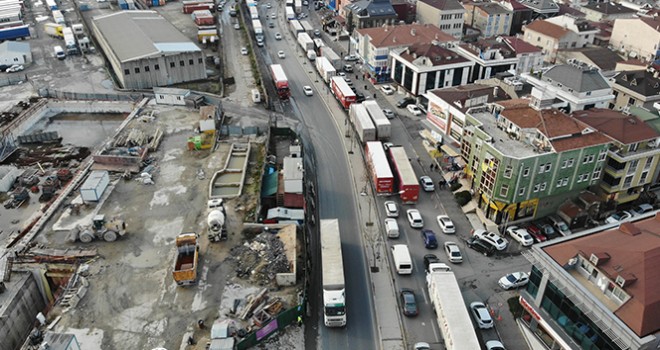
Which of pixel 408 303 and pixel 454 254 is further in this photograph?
pixel 454 254

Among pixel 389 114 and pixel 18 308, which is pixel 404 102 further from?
pixel 18 308

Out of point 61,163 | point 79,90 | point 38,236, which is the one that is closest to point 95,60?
point 79,90

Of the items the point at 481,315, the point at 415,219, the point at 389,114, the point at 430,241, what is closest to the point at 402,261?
the point at 430,241

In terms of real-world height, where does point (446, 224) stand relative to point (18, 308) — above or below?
above

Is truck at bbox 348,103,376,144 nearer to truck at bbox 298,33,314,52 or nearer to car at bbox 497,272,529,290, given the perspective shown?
car at bbox 497,272,529,290

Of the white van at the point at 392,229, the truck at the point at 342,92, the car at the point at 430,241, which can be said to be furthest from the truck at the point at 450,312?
the truck at the point at 342,92

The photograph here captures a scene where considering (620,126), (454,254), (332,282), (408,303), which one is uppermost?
(620,126)

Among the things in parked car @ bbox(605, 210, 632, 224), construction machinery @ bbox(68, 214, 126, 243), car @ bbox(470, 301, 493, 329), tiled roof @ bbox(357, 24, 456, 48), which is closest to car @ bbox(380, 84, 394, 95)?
tiled roof @ bbox(357, 24, 456, 48)
